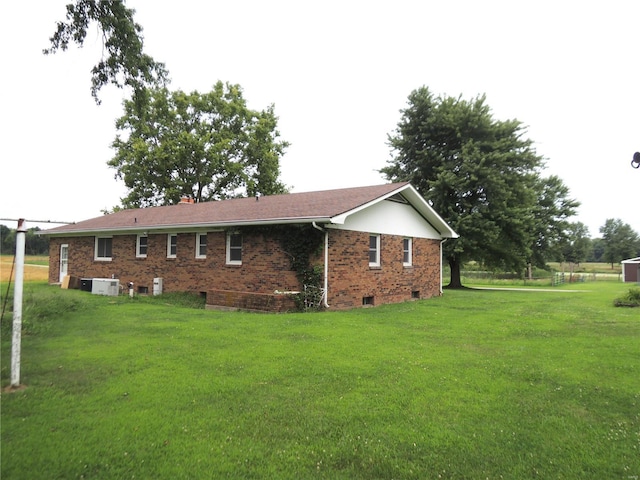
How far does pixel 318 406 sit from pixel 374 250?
11.1 metres

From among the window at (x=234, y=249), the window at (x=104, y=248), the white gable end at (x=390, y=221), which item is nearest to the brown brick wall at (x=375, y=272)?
the white gable end at (x=390, y=221)

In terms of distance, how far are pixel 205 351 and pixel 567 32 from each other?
1068 cm

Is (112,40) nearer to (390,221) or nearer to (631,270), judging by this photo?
(390,221)

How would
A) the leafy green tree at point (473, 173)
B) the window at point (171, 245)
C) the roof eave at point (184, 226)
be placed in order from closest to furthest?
1. the roof eave at point (184, 226)
2. the window at point (171, 245)
3. the leafy green tree at point (473, 173)

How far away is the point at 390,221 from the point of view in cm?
1612

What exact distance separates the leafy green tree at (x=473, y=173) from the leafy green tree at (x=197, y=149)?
45.3ft

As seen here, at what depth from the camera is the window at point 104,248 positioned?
65.3 ft

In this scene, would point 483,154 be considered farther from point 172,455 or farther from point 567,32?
A: point 172,455

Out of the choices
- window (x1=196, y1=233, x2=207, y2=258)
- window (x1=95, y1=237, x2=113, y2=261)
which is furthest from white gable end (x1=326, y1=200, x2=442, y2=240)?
window (x1=95, y1=237, x2=113, y2=261)

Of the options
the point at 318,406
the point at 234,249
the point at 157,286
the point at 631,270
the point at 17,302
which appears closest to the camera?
the point at 318,406

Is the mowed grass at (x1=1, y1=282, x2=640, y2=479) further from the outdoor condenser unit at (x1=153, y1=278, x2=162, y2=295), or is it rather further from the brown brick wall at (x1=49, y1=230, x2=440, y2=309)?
the outdoor condenser unit at (x1=153, y1=278, x2=162, y2=295)

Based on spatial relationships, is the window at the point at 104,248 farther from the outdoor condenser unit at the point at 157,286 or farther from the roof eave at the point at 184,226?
the outdoor condenser unit at the point at 157,286

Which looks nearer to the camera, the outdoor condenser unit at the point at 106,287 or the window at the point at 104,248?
the outdoor condenser unit at the point at 106,287

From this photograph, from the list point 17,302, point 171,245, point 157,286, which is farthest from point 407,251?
point 17,302
